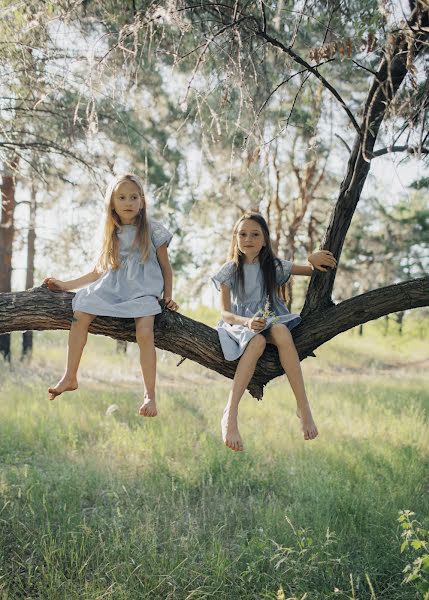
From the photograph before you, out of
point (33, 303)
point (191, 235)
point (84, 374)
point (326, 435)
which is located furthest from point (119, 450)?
point (191, 235)

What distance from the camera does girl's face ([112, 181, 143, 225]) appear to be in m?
4.19

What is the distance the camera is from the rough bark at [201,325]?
3.80 m

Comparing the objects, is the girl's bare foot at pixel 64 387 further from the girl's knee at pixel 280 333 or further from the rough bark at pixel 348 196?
the rough bark at pixel 348 196

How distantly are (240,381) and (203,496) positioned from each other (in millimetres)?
2513

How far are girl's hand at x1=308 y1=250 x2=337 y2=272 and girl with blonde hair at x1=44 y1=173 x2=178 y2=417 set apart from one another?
0.85m

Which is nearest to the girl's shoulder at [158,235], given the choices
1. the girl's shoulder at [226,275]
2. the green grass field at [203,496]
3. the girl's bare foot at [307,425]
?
the girl's shoulder at [226,275]

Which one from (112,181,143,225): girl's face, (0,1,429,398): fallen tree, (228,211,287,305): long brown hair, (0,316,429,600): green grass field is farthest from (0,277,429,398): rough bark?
(0,316,429,600): green grass field

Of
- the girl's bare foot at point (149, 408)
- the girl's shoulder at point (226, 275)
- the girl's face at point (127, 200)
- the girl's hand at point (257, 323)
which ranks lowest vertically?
→ the girl's bare foot at point (149, 408)

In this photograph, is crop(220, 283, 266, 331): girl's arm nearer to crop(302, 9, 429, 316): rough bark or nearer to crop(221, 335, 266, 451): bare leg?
crop(221, 335, 266, 451): bare leg

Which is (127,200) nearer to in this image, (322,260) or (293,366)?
(322,260)

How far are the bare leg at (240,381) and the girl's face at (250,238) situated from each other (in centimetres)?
74

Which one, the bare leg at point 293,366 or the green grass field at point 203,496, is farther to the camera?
the green grass field at point 203,496

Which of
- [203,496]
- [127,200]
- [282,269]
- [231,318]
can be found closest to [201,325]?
[231,318]

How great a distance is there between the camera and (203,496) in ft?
19.3
